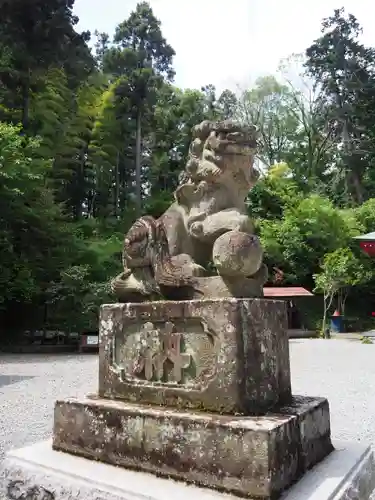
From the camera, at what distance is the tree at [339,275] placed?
15000 mm

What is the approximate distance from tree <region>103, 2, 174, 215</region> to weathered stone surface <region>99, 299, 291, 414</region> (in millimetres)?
17477

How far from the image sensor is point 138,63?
68.5 feet

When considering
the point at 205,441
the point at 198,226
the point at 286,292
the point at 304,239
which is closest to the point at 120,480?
the point at 205,441

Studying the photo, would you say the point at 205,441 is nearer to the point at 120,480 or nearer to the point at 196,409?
the point at 196,409

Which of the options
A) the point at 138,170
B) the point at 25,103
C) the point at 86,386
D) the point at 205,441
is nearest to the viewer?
the point at 205,441

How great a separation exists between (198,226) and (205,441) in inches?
42.2

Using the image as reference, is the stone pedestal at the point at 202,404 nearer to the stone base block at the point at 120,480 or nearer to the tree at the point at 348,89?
the stone base block at the point at 120,480

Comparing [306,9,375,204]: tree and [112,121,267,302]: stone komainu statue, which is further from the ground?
[306,9,375,204]: tree

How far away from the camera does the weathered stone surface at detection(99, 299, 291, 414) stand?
197 centimetres

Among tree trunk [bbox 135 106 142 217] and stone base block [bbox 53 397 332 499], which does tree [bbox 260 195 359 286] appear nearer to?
tree trunk [bbox 135 106 142 217]

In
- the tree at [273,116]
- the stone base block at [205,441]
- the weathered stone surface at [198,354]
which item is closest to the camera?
the stone base block at [205,441]

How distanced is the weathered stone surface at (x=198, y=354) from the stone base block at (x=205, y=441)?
0.07 metres

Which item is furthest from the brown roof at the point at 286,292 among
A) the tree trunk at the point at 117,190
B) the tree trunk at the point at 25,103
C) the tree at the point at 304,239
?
the tree trunk at the point at 25,103

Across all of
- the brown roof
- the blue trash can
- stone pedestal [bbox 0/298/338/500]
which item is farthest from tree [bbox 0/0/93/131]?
stone pedestal [bbox 0/298/338/500]
